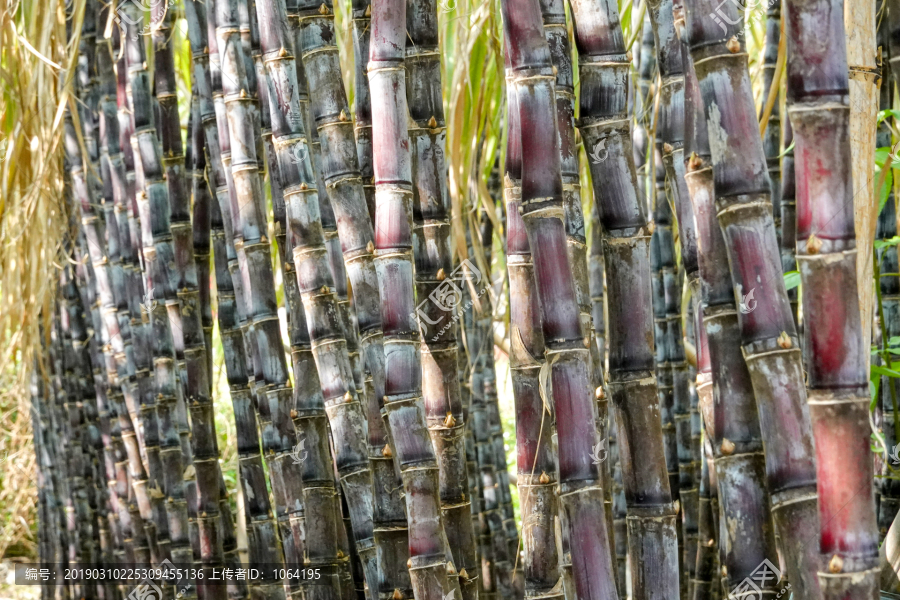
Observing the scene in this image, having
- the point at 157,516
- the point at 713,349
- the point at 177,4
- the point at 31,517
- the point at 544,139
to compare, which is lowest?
the point at 31,517

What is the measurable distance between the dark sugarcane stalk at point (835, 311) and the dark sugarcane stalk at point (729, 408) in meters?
0.15

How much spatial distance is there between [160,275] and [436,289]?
0.95 meters

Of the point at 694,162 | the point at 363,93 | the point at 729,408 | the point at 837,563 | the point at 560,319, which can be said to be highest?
the point at 363,93

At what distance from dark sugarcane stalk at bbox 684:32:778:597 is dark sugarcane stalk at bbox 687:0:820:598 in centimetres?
5

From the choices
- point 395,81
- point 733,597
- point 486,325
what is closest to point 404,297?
point 395,81

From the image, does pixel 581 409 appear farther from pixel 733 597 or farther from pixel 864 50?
pixel 864 50

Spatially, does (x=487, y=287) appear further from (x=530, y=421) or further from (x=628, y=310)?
(x=628, y=310)

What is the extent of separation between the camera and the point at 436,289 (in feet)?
3.78

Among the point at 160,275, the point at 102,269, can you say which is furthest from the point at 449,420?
the point at 102,269

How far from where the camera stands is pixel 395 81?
0.96m

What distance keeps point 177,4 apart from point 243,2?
2.82ft

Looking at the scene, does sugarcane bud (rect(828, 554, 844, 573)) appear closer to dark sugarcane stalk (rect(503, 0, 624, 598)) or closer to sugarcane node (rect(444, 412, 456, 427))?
dark sugarcane stalk (rect(503, 0, 624, 598))

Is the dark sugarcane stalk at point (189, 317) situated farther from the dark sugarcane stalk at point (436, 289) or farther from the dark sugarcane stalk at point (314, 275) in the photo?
the dark sugarcane stalk at point (436, 289)

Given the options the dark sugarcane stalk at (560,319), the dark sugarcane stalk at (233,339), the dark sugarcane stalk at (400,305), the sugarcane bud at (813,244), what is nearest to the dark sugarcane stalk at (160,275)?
the dark sugarcane stalk at (233,339)
